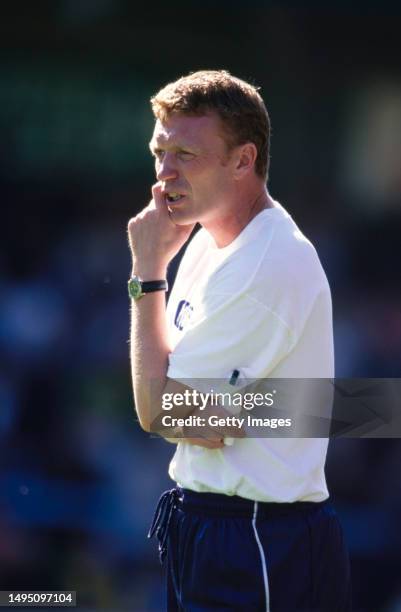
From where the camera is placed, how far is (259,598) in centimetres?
241

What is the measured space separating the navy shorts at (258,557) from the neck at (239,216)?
2.00 ft

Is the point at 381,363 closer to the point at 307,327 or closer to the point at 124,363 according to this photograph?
the point at 124,363

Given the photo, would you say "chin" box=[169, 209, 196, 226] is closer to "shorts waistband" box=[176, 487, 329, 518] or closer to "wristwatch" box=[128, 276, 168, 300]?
"wristwatch" box=[128, 276, 168, 300]

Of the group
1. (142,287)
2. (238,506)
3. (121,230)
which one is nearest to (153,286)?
(142,287)

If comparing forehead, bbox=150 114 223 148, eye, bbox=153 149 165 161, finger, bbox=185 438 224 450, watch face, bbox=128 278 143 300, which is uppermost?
forehead, bbox=150 114 223 148

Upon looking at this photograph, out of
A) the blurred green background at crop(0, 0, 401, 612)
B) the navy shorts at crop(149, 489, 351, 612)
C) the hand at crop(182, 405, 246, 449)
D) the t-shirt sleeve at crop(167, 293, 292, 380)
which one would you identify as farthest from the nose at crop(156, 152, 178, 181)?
the blurred green background at crop(0, 0, 401, 612)

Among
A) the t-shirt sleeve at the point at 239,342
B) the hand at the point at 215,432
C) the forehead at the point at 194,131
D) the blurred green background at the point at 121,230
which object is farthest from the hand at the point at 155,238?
the blurred green background at the point at 121,230

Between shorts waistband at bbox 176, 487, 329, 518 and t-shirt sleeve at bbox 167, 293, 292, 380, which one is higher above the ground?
t-shirt sleeve at bbox 167, 293, 292, 380

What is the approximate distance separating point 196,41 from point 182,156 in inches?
167

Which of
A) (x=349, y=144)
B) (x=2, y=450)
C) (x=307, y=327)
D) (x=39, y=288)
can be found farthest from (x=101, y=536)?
(x=307, y=327)

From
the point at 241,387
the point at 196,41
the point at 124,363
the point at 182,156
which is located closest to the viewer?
the point at 241,387

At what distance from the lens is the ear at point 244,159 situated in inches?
101

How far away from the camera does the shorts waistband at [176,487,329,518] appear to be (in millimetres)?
2422

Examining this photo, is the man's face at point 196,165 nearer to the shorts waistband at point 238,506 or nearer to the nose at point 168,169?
the nose at point 168,169
